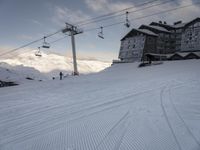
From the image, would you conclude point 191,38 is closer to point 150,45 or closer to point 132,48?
point 150,45

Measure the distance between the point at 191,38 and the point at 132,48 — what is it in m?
12.4

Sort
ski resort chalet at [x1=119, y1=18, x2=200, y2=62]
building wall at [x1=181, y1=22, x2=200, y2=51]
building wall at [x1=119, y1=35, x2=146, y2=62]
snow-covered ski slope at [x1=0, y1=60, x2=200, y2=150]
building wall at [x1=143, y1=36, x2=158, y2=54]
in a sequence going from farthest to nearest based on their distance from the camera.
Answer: building wall at [x1=119, y1=35, x2=146, y2=62]
building wall at [x1=143, y1=36, x2=158, y2=54]
ski resort chalet at [x1=119, y1=18, x2=200, y2=62]
building wall at [x1=181, y1=22, x2=200, y2=51]
snow-covered ski slope at [x1=0, y1=60, x2=200, y2=150]

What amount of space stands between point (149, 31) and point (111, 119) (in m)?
44.5

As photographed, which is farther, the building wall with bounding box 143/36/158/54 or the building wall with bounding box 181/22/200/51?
the building wall with bounding box 143/36/158/54

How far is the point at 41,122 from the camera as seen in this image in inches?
229

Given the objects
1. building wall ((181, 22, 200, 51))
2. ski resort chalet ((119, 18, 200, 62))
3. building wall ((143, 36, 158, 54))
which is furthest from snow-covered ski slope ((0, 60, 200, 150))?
building wall ((143, 36, 158, 54))

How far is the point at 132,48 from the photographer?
48.1m

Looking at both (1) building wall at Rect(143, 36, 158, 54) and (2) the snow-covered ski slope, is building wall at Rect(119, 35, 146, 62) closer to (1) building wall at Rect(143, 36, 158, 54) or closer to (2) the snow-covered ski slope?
(1) building wall at Rect(143, 36, 158, 54)

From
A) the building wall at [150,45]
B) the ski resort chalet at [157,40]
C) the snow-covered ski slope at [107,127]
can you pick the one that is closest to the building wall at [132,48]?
the ski resort chalet at [157,40]

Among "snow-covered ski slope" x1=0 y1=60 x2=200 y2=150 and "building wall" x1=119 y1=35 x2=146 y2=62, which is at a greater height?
"building wall" x1=119 y1=35 x2=146 y2=62

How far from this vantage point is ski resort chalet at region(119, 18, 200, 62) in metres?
43.0

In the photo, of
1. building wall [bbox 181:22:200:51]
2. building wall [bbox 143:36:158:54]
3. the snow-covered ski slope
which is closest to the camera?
the snow-covered ski slope

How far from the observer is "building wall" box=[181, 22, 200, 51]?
135 feet

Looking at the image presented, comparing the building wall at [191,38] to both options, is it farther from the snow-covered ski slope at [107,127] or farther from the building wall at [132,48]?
the snow-covered ski slope at [107,127]
